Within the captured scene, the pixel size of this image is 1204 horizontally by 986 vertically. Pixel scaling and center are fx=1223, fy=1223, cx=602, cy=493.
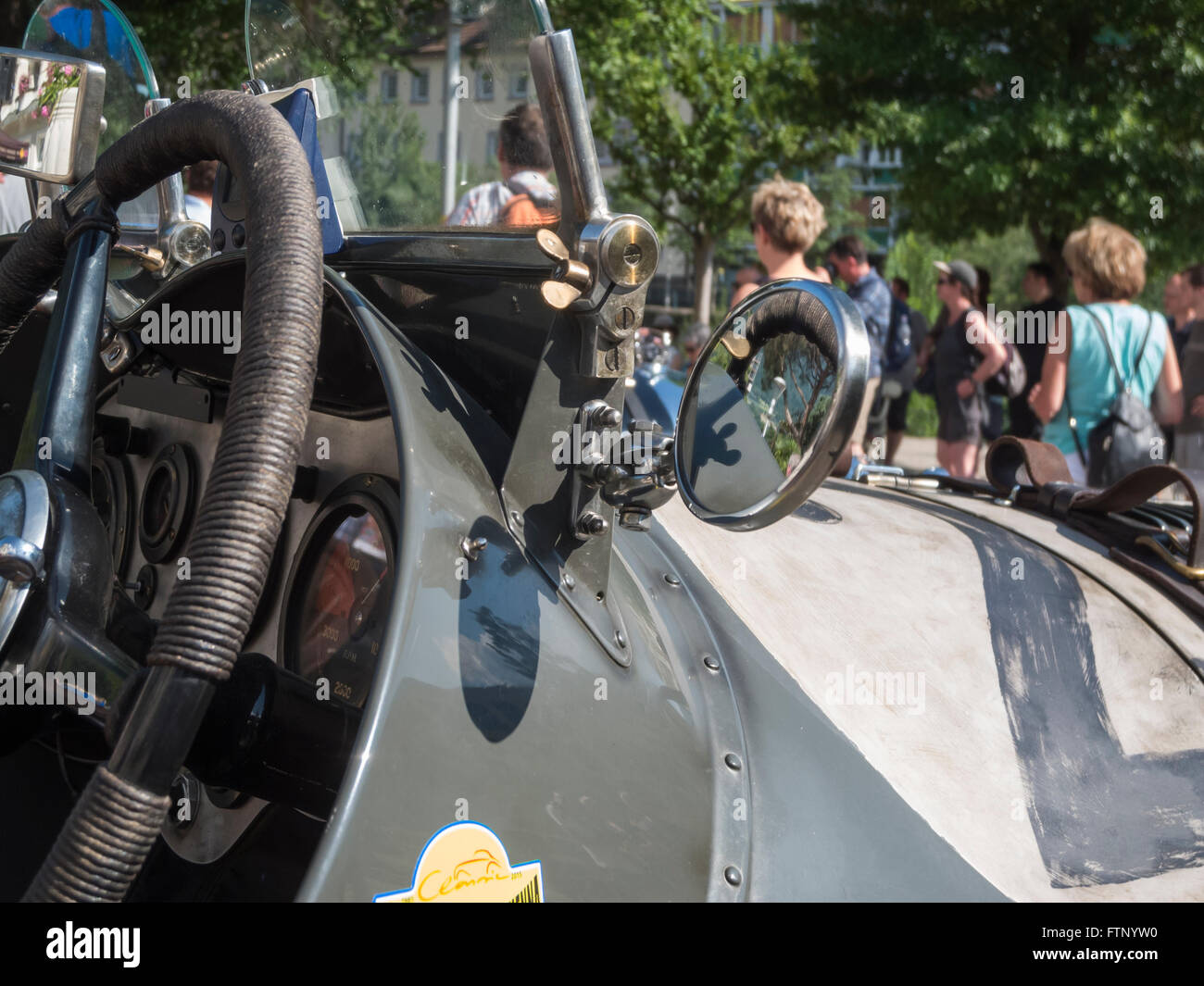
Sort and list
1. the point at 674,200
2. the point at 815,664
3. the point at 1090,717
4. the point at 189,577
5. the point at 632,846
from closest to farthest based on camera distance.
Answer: the point at 189,577
the point at 632,846
the point at 815,664
the point at 1090,717
the point at 674,200

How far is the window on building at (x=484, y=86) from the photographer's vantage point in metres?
1.57

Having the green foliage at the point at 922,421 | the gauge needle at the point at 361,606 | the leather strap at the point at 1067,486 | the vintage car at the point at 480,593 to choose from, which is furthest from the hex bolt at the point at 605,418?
the green foliage at the point at 922,421

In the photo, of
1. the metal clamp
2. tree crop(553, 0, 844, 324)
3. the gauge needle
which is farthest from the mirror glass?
tree crop(553, 0, 844, 324)

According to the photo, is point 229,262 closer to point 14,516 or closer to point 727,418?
point 14,516

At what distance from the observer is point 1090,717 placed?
1.80 meters

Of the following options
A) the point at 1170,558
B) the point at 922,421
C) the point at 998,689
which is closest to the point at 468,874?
the point at 998,689

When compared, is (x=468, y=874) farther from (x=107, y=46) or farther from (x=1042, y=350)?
(x=1042, y=350)

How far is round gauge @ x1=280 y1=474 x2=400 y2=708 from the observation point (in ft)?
4.97

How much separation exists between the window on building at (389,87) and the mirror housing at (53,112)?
1.27ft

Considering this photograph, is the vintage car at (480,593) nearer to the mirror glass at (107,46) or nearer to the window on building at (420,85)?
the window on building at (420,85)

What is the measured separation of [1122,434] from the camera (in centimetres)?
477

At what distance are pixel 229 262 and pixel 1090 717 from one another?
53.4 inches

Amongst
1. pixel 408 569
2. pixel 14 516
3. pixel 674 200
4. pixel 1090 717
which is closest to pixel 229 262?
pixel 14 516

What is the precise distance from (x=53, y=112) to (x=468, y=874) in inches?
47.9
